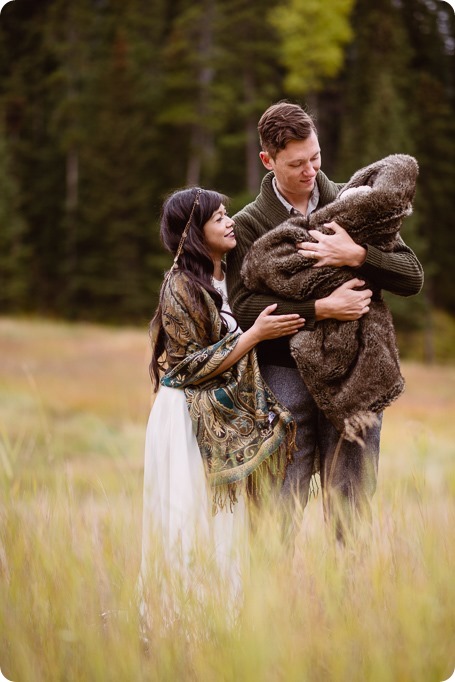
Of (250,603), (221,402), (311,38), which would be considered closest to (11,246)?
(311,38)

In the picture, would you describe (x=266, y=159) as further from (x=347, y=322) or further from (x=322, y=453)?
(x=322, y=453)

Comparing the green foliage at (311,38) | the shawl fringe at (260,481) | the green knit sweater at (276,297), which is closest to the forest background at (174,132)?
the green foliage at (311,38)

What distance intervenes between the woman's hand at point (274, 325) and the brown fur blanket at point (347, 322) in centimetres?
4

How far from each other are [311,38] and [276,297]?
1135 centimetres

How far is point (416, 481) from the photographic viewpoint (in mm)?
2238

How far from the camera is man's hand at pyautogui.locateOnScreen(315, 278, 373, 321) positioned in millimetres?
2193

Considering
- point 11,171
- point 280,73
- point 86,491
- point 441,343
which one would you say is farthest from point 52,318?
point 86,491

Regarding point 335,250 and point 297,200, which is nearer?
point 335,250

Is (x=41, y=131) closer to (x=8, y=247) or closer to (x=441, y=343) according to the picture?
(x=8, y=247)

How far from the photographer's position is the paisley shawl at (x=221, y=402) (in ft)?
7.46

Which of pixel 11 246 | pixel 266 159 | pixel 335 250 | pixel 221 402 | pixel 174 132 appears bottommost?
pixel 221 402

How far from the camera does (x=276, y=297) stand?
231 centimetres

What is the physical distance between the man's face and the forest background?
662 cm

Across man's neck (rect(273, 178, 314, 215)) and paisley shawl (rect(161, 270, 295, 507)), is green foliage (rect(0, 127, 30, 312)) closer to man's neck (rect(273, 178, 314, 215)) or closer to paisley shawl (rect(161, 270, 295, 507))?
man's neck (rect(273, 178, 314, 215))
